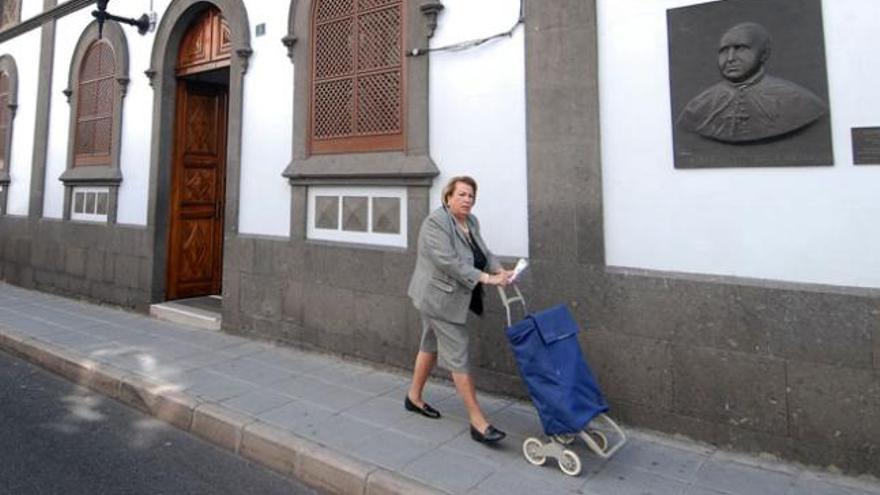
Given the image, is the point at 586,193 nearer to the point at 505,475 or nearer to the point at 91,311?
the point at 505,475

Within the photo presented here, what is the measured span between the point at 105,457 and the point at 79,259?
658 centimetres

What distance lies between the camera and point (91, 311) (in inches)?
332

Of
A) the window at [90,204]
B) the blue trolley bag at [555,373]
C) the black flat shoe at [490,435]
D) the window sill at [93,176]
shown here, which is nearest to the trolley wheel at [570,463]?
the blue trolley bag at [555,373]

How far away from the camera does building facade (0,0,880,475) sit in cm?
358

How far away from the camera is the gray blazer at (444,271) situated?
151 inches

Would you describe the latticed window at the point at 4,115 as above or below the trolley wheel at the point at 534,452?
above

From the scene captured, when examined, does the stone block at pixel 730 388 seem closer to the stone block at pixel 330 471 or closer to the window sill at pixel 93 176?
the stone block at pixel 330 471

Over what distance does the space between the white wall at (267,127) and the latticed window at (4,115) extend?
7.49 m

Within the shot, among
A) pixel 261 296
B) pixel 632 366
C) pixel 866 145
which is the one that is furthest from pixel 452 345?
pixel 261 296

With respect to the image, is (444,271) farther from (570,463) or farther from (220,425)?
(220,425)

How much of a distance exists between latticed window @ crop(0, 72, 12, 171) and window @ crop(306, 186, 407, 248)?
8.88 metres

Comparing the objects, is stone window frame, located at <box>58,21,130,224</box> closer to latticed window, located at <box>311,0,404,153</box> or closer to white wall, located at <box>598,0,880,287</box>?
latticed window, located at <box>311,0,404,153</box>

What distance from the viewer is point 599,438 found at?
12.4 feet

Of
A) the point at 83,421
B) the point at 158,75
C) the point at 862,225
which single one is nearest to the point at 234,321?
the point at 83,421
